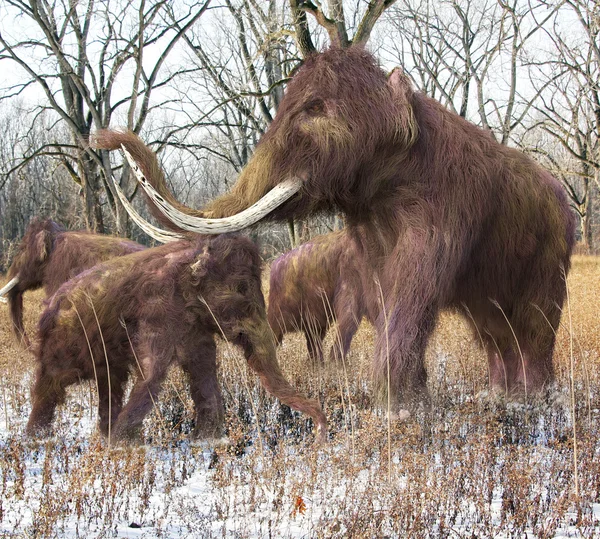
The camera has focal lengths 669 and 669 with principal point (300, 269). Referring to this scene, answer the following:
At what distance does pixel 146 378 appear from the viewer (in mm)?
3584

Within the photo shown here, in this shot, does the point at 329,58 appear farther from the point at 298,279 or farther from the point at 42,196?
the point at 42,196

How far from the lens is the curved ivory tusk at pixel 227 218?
10.5 feet

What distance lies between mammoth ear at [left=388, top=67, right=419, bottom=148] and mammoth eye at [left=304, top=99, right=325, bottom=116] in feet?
1.28

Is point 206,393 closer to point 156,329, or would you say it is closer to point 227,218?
point 156,329

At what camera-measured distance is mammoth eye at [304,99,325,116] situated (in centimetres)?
341

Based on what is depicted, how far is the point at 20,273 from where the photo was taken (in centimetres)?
642

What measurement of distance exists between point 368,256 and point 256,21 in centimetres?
1198

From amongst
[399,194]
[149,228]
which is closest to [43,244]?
[149,228]

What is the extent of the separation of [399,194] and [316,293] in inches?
95.3

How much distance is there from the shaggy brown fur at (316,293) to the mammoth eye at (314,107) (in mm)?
1862

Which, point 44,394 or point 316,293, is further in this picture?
point 316,293

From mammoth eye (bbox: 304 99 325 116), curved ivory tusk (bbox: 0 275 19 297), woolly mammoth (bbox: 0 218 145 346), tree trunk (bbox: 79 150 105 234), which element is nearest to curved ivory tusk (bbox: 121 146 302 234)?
mammoth eye (bbox: 304 99 325 116)

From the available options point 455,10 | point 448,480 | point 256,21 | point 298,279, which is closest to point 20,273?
point 298,279

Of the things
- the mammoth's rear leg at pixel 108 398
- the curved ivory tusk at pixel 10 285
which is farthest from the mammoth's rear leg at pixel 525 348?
the curved ivory tusk at pixel 10 285
